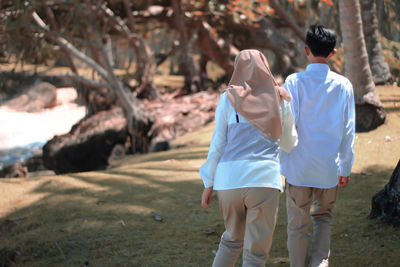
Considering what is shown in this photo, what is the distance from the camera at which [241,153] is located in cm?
291

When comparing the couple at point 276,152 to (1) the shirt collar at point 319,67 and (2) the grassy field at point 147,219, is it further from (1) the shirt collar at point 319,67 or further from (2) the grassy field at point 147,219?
(2) the grassy field at point 147,219

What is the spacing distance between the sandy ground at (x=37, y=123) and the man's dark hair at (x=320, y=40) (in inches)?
907

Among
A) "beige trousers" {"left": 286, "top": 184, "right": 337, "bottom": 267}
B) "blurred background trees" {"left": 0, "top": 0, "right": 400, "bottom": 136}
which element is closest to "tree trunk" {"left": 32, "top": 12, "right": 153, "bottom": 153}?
"blurred background trees" {"left": 0, "top": 0, "right": 400, "bottom": 136}

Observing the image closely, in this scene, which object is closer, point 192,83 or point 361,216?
point 361,216

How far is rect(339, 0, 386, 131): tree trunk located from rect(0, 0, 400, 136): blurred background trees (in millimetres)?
16

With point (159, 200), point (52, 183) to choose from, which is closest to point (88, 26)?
point (52, 183)

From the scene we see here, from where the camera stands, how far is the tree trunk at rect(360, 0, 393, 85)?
9102 millimetres

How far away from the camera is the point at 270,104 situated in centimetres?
287

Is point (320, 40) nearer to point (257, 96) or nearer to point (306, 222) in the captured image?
point (257, 96)

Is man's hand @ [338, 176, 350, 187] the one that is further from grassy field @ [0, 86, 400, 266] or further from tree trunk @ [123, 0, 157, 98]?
tree trunk @ [123, 0, 157, 98]

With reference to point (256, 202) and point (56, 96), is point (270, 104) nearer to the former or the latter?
point (256, 202)

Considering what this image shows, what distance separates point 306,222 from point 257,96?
1.03 metres

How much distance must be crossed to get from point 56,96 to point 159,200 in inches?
1057

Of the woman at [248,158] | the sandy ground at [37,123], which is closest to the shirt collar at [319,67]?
the woman at [248,158]
